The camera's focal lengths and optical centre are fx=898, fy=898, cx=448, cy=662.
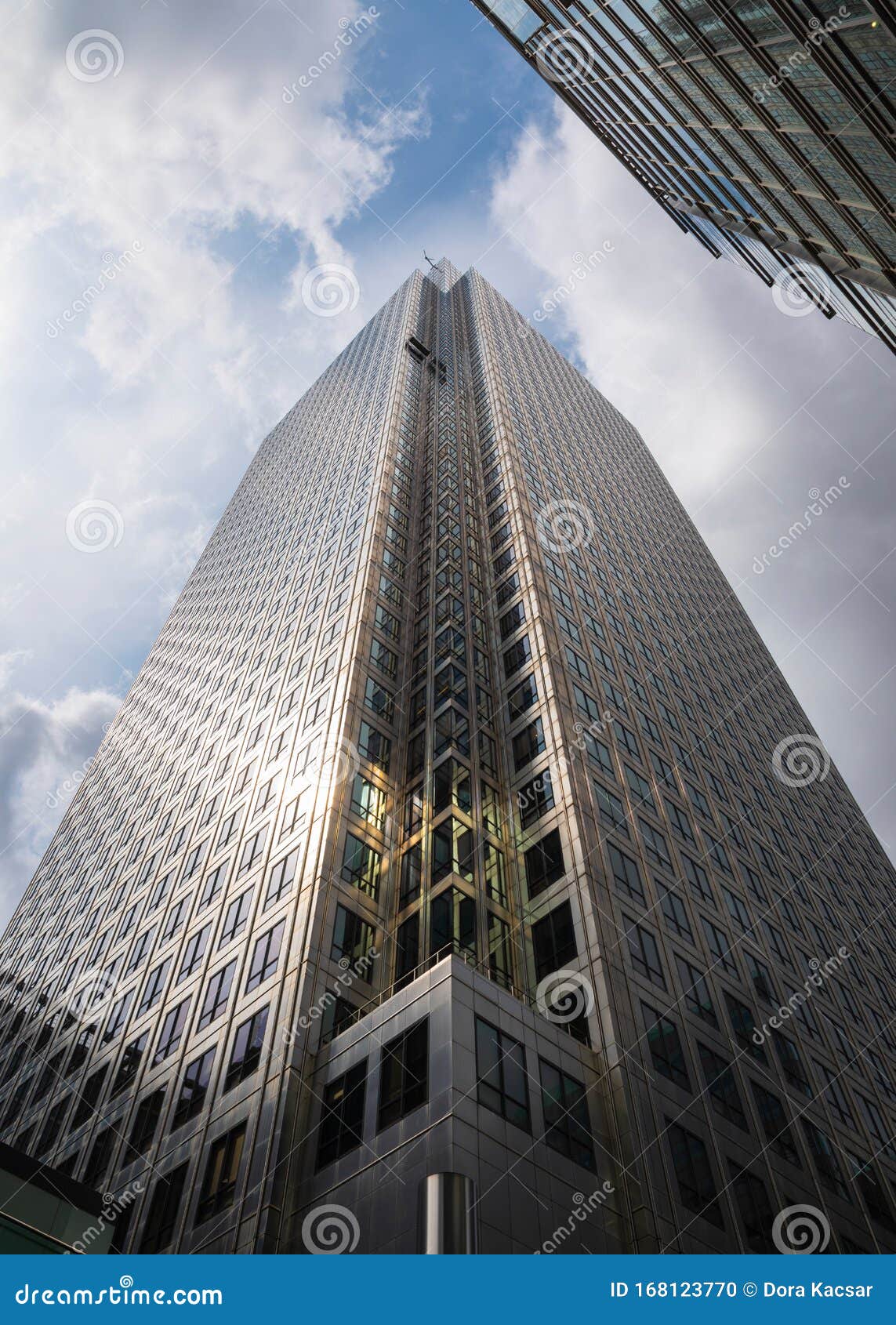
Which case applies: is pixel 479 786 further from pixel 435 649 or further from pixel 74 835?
pixel 74 835

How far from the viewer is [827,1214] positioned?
3278cm

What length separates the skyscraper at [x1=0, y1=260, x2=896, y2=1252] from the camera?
27.1 m

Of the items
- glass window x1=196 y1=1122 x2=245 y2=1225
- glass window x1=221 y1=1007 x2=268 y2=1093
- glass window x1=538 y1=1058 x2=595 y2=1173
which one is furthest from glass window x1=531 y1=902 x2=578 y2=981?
glass window x1=196 y1=1122 x2=245 y2=1225

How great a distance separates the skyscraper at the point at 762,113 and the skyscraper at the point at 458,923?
21994 mm

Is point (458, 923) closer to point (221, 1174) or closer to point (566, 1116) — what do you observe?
point (566, 1116)

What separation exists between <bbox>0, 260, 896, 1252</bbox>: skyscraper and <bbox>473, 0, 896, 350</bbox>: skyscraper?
72.2ft

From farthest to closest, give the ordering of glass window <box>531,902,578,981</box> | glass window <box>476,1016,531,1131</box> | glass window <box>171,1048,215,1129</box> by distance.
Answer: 1. glass window <box>531,902,578,981</box>
2. glass window <box>171,1048,215,1129</box>
3. glass window <box>476,1016,531,1131</box>

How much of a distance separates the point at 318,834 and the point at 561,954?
441 inches

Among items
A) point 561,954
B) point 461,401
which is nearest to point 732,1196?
point 561,954

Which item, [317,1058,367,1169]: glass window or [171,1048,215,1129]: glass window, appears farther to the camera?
[171,1048,215,1129]: glass window

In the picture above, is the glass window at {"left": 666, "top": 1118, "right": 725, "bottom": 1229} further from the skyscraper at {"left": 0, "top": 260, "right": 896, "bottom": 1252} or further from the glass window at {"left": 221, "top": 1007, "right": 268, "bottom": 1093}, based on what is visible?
the glass window at {"left": 221, "top": 1007, "right": 268, "bottom": 1093}

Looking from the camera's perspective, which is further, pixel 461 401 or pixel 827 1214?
pixel 461 401

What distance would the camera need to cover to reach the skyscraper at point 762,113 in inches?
1091

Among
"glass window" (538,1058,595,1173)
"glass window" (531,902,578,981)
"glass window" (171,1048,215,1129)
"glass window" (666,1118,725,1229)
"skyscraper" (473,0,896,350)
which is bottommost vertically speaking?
"glass window" (666,1118,725,1229)
